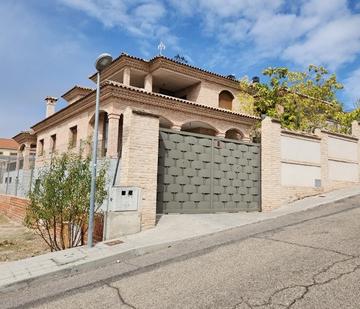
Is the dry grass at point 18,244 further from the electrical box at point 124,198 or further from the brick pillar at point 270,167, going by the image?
the brick pillar at point 270,167

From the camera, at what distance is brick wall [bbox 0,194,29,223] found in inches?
474

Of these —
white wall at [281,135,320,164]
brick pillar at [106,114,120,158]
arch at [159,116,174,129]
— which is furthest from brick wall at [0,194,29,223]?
white wall at [281,135,320,164]

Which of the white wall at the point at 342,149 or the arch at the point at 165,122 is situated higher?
the arch at the point at 165,122

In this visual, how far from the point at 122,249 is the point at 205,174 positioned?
3.86m

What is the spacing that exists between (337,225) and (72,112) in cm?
1526

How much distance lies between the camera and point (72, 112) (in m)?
18.2

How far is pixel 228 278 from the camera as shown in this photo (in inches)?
163

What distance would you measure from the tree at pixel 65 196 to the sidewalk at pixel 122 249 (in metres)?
0.87

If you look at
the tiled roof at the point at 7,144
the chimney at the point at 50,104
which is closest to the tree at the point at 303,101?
the chimney at the point at 50,104

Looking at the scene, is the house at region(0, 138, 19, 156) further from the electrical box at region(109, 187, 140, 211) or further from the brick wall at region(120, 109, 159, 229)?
the electrical box at region(109, 187, 140, 211)

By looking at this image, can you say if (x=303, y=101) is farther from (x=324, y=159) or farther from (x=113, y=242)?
(x=113, y=242)

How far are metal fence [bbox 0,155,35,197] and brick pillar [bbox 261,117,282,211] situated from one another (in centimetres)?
876

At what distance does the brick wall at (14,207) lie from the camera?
12029mm

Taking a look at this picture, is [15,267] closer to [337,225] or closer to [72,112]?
[337,225]
